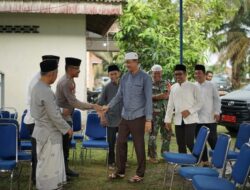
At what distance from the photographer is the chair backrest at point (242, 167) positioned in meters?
4.64

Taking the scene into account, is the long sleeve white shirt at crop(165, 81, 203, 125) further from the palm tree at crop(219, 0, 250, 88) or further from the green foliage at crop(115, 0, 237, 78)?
the palm tree at crop(219, 0, 250, 88)

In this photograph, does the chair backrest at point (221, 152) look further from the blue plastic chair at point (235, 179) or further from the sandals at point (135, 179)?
the sandals at point (135, 179)

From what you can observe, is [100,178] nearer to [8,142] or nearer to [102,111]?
[102,111]

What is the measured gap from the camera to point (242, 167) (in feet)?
15.5

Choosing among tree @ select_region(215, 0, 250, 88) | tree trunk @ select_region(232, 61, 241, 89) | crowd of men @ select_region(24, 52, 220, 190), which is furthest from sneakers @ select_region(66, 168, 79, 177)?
tree trunk @ select_region(232, 61, 241, 89)

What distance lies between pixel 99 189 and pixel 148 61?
6150mm

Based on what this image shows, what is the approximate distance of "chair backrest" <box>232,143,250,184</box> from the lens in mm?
4637

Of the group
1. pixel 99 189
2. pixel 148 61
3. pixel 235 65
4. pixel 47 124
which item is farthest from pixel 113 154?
pixel 235 65

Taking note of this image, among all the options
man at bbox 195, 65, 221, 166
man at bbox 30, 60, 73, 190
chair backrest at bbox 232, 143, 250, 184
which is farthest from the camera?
man at bbox 195, 65, 221, 166

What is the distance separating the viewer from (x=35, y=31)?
12.3m

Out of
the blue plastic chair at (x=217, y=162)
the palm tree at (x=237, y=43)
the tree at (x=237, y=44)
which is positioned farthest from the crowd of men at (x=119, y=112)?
the palm tree at (x=237, y=43)

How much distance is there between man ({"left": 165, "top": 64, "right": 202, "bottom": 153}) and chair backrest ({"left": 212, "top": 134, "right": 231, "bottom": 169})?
59.4 inches

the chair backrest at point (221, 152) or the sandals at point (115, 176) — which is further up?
the chair backrest at point (221, 152)

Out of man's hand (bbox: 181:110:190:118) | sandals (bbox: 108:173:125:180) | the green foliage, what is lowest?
sandals (bbox: 108:173:125:180)
